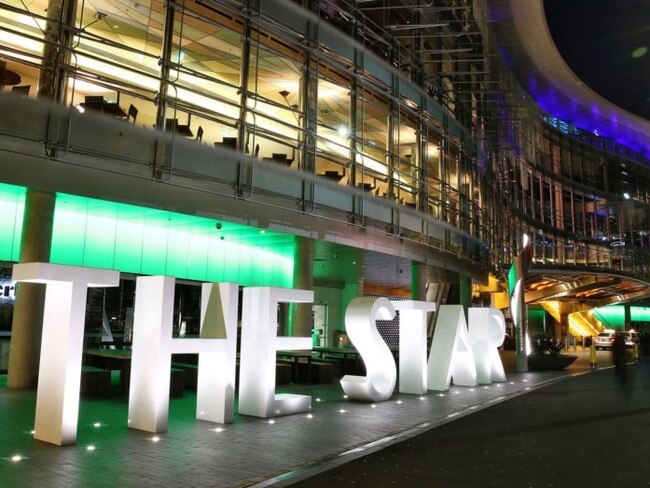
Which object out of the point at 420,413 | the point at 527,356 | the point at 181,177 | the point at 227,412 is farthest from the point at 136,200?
the point at 527,356

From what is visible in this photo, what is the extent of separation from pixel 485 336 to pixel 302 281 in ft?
17.5

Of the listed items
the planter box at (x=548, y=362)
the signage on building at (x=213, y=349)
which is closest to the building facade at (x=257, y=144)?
the signage on building at (x=213, y=349)

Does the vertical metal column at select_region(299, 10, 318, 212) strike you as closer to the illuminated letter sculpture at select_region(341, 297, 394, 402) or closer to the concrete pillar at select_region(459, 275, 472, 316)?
the illuminated letter sculpture at select_region(341, 297, 394, 402)

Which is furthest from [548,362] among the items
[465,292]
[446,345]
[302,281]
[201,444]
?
[201,444]

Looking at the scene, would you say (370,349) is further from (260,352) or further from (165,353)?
(165,353)

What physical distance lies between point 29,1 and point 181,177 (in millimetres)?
7381

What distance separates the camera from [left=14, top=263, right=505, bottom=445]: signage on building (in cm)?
768

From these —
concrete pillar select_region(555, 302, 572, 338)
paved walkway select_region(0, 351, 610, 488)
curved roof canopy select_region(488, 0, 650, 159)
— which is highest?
curved roof canopy select_region(488, 0, 650, 159)

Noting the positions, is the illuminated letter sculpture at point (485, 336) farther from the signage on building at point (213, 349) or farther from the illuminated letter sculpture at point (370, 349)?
the illuminated letter sculpture at point (370, 349)

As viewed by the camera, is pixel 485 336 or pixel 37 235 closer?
pixel 37 235

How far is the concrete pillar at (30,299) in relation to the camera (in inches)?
477

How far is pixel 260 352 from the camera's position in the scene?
10023mm

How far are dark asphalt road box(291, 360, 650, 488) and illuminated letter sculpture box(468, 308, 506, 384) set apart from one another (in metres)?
3.44

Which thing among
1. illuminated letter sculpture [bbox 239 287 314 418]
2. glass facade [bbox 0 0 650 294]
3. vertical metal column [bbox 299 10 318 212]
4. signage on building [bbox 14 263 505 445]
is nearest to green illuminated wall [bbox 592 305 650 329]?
glass facade [bbox 0 0 650 294]
